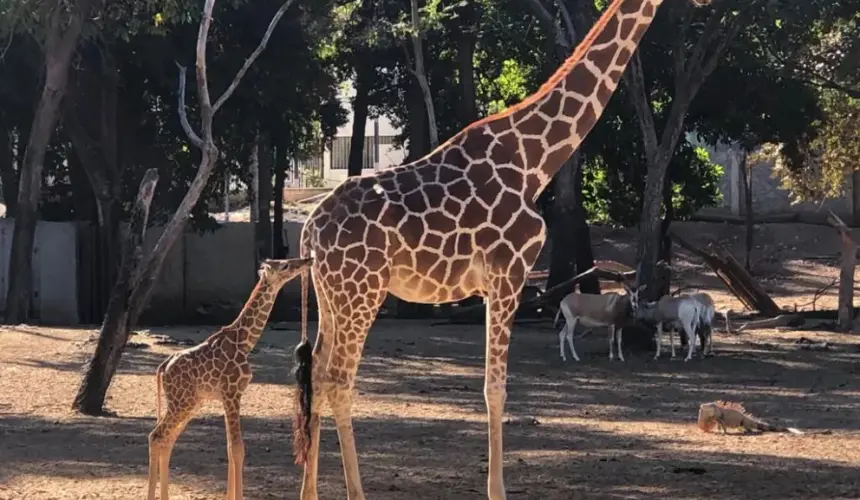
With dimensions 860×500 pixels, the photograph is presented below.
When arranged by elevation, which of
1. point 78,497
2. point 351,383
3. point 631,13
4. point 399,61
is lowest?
point 78,497

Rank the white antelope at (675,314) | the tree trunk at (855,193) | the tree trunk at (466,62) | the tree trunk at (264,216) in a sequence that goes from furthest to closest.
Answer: the tree trunk at (855,193)
the tree trunk at (264,216)
the tree trunk at (466,62)
the white antelope at (675,314)

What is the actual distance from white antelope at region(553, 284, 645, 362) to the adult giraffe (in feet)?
36.7

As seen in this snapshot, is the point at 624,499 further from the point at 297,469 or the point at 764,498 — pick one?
the point at 297,469

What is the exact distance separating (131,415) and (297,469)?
3.89 m

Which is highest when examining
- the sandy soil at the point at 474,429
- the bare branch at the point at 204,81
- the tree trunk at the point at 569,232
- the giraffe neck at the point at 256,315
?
the bare branch at the point at 204,81

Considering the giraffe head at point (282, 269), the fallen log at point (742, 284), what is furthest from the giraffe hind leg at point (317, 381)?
the fallen log at point (742, 284)

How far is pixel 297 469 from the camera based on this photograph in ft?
34.4

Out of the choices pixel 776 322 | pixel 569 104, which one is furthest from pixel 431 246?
pixel 776 322

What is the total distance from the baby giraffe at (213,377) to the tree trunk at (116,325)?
509 cm

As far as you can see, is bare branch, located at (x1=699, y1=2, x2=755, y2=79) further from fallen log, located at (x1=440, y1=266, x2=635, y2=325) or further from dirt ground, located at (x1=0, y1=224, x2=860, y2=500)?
dirt ground, located at (x1=0, y1=224, x2=860, y2=500)

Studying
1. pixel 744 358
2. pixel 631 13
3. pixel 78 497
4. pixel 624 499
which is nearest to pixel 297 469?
pixel 78 497

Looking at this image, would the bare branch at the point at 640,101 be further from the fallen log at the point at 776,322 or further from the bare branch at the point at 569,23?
the fallen log at the point at 776,322

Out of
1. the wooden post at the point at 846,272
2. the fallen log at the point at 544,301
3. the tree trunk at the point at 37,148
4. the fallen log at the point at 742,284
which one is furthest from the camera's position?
the fallen log at the point at 742,284

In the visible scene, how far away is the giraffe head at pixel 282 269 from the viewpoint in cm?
832
